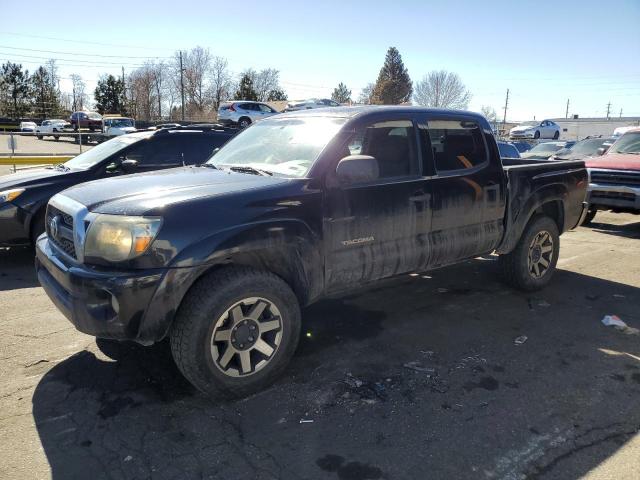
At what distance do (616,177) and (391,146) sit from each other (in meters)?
6.96

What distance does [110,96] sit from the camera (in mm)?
62906

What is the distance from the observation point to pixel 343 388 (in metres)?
3.32

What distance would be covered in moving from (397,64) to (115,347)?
268 feet

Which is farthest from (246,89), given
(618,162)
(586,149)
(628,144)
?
(618,162)

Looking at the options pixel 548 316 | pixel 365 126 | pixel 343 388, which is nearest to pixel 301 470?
→ pixel 343 388

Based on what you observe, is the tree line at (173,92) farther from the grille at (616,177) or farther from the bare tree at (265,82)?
the grille at (616,177)

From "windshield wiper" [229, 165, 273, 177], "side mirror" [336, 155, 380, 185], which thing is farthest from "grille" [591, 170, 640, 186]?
"windshield wiper" [229, 165, 273, 177]

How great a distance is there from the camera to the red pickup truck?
346 inches

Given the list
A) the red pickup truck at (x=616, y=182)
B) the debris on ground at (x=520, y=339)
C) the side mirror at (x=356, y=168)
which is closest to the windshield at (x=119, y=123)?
the red pickup truck at (x=616, y=182)

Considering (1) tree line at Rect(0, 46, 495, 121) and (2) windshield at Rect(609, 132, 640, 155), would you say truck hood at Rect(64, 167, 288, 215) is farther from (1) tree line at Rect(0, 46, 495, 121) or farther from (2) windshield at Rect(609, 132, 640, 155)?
(1) tree line at Rect(0, 46, 495, 121)

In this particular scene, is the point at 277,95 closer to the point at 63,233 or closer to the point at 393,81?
the point at 393,81

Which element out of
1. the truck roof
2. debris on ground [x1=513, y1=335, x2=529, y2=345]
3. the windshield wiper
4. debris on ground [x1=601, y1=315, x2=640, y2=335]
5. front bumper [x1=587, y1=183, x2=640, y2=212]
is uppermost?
the truck roof

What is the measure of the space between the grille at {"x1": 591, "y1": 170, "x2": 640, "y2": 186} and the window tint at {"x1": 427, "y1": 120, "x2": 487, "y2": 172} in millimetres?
5703

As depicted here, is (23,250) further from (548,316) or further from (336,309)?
(548,316)
